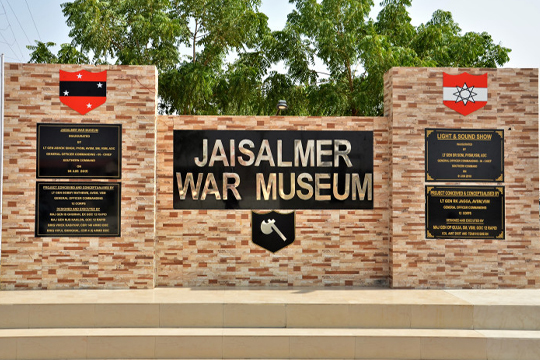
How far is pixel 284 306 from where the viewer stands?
264 inches

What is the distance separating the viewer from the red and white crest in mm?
8008

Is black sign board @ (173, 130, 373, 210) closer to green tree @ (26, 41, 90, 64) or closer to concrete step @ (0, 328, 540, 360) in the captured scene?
concrete step @ (0, 328, 540, 360)

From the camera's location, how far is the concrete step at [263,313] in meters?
6.57

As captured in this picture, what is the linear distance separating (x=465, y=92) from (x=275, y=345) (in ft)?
16.1

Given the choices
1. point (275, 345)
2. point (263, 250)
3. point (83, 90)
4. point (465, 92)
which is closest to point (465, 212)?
point (465, 92)

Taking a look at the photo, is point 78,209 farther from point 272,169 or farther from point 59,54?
point 59,54

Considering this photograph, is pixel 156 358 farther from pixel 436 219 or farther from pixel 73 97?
pixel 436 219

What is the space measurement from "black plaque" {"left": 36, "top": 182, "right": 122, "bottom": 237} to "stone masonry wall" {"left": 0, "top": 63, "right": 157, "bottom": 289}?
96mm

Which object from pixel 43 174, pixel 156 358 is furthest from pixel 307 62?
pixel 156 358

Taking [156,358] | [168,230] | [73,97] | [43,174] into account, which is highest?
[73,97]

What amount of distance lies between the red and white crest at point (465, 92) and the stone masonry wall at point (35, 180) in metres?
4.62

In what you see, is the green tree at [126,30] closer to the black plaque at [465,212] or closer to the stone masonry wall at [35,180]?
the stone masonry wall at [35,180]

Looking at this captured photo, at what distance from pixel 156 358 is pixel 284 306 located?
1.75m

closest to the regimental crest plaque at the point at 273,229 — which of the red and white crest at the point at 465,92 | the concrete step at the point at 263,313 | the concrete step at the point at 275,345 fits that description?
the concrete step at the point at 263,313
